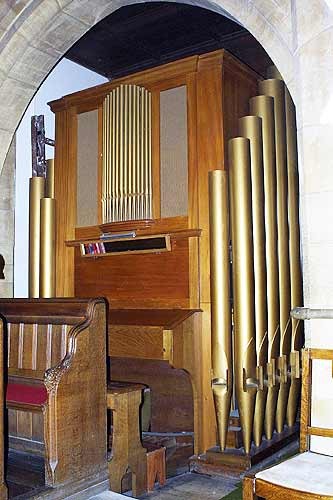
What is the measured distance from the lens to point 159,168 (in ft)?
14.1

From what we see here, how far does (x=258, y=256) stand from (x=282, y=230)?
0.32 m

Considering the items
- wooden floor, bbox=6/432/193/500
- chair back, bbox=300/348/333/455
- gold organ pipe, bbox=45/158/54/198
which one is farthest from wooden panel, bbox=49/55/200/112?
wooden floor, bbox=6/432/193/500

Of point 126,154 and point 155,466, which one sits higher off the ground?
point 126,154

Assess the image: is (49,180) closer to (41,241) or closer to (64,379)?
(41,241)

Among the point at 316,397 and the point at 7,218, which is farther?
the point at 7,218

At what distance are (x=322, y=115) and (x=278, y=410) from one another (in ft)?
7.38

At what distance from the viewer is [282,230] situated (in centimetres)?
397

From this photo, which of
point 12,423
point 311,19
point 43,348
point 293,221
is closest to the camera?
point 311,19

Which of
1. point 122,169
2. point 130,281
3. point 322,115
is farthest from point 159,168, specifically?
point 322,115

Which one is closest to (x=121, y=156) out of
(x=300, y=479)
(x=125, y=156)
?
(x=125, y=156)

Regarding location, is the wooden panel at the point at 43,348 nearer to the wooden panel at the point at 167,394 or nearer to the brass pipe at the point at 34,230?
the wooden panel at the point at 167,394

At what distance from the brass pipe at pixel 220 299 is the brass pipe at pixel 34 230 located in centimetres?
179

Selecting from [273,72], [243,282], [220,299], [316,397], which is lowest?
[316,397]

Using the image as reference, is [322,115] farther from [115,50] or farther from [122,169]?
A: [115,50]
